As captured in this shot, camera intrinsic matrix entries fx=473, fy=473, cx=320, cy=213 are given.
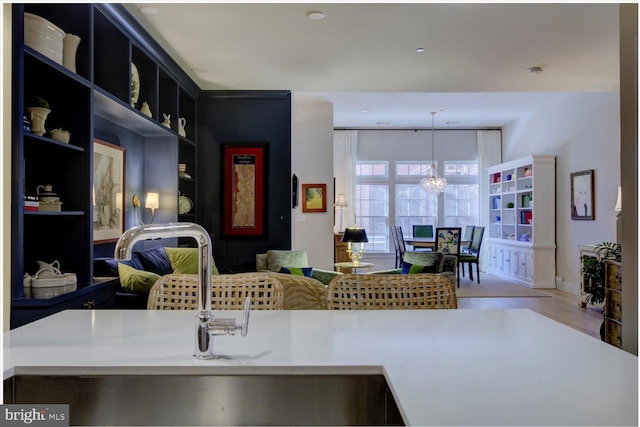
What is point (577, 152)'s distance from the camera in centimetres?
696

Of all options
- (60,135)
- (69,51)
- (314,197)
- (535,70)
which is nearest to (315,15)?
(69,51)

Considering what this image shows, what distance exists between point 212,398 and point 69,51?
8.65ft

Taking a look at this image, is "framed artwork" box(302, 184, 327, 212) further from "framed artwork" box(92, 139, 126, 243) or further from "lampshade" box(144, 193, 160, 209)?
"framed artwork" box(92, 139, 126, 243)

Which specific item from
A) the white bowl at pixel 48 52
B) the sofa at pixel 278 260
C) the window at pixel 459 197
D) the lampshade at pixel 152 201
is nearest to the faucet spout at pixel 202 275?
the white bowl at pixel 48 52

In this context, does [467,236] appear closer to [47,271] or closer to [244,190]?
[244,190]

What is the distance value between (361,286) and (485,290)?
6.07m

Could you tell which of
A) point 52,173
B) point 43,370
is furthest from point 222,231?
point 43,370

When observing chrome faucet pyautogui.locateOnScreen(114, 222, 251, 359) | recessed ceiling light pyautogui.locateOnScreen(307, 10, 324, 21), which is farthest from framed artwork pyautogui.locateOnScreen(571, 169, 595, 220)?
chrome faucet pyautogui.locateOnScreen(114, 222, 251, 359)

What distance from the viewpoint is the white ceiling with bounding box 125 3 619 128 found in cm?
331

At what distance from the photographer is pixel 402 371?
0.97 metres

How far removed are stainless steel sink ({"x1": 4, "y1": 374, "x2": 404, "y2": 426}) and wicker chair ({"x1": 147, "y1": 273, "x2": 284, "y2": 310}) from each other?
2.42 feet

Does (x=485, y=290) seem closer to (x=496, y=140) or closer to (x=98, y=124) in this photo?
(x=496, y=140)

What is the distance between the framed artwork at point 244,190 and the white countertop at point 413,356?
160 inches

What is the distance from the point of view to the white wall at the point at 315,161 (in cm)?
721
